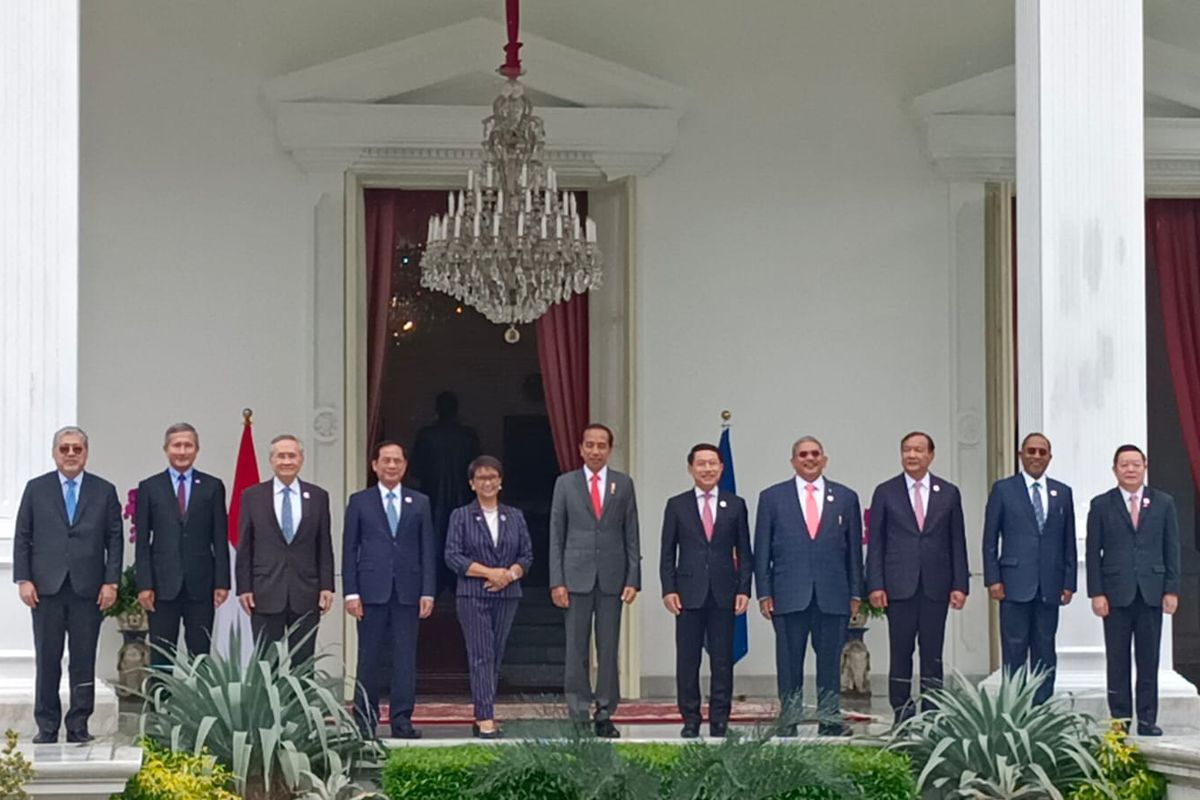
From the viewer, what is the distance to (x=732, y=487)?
1428 cm

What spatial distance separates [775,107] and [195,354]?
175 inches

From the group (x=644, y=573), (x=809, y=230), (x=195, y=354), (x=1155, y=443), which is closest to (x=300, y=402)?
(x=195, y=354)

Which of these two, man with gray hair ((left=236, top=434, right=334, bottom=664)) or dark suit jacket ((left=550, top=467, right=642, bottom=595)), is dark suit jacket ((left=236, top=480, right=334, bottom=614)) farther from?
dark suit jacket ((left=550, top=467, right=642, bottom=595))

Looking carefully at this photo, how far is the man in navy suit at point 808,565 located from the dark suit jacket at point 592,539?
2.32ft

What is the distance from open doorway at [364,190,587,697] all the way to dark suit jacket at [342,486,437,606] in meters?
3.97

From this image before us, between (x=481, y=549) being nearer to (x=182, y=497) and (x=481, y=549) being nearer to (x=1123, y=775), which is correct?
(x=182, y=497)

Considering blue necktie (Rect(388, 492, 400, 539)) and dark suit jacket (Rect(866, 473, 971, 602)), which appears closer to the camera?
blue necktie (Rect(388, 492, 400, 539))

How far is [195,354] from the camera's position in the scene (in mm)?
14164

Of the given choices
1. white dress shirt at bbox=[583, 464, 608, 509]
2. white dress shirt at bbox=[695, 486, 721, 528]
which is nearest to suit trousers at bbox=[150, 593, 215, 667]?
white dress shirt at bbox=[583, 464, 608, 509]

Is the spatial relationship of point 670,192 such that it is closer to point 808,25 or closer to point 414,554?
point 808,25

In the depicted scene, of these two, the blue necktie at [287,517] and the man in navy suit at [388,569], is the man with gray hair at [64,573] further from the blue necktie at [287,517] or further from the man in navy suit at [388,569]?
the man in navy suit at [388,569]

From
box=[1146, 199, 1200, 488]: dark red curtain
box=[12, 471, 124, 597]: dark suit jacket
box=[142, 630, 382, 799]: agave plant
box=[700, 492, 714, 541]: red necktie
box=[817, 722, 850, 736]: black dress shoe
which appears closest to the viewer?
box=[142, 630, 382, 799]: agave plant

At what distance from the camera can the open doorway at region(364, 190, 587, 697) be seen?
15055 millimetres

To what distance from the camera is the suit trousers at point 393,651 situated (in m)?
10.8
